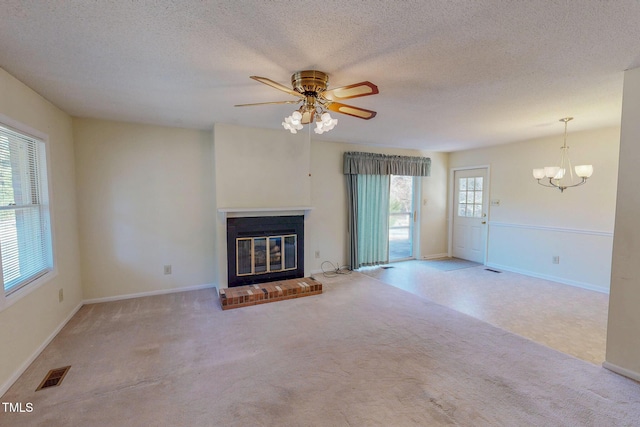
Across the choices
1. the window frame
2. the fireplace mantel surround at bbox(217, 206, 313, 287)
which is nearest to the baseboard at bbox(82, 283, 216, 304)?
the fireplace mantel surround at bbox(217, 206, 313, 287)

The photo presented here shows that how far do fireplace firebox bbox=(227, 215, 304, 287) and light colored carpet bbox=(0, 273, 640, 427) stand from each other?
812 millimetres

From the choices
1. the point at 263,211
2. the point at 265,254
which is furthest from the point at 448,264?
the point at 263,211

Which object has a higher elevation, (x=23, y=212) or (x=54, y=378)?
(x=23, y=212)

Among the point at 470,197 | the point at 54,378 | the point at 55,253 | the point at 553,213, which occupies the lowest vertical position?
the point at 54,378

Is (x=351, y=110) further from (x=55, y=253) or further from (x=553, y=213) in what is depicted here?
(x=553, y=213)

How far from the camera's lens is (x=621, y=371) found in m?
2.23

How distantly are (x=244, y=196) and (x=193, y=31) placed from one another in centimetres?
257

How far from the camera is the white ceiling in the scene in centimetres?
148

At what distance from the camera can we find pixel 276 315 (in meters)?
3.32

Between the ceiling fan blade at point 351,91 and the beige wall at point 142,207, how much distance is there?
2677 mm

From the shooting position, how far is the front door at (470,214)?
5773 millimetres

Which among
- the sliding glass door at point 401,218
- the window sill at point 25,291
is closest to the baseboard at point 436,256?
the sliding glass door at point 401,218

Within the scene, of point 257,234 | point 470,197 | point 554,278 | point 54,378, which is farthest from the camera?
point 470,197

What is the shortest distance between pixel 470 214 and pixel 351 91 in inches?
201
